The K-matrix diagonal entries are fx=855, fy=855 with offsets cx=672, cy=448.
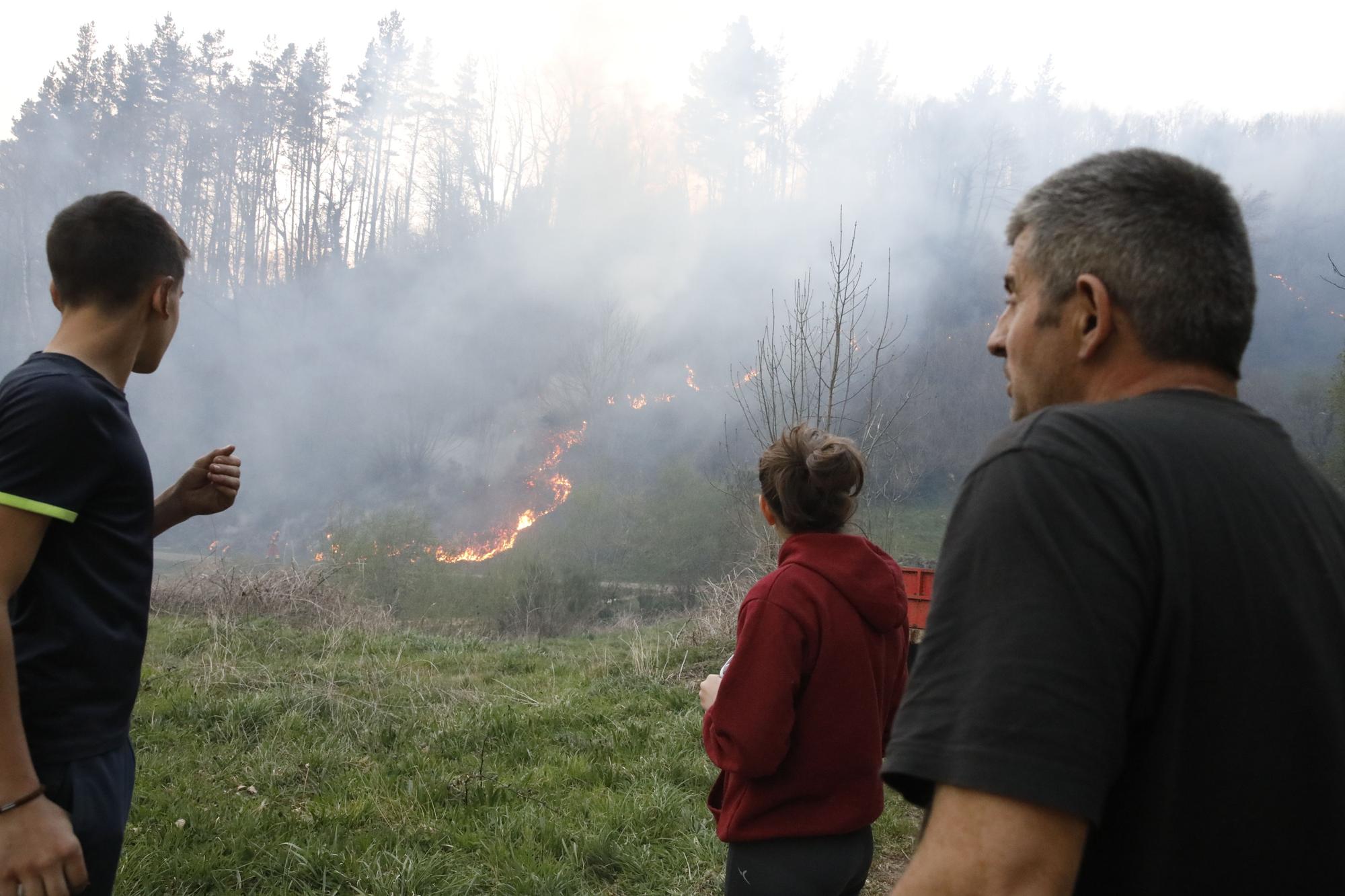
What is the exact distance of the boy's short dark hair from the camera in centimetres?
197

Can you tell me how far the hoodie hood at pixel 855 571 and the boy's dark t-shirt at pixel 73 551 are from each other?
157 cm

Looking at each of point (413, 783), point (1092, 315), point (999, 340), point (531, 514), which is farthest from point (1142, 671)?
point (531, 514)

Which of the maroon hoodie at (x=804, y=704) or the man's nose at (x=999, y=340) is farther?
the maroon hoodie at (x=804, y=704)

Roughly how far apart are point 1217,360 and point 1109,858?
1.98ft

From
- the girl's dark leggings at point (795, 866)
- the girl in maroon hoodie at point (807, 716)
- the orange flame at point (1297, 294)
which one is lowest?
the girl's dark leggings at point (795, 866)

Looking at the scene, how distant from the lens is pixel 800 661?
2.22m

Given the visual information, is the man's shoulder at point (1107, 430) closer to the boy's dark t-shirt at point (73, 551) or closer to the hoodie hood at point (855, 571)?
the hoodie hood at point (855, 571)

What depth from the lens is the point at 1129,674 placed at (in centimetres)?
85

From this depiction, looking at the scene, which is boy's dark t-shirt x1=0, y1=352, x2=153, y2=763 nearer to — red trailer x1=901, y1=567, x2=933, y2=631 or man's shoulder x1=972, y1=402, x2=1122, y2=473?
man's shoulder x1=972, y1=402, x2=1122, y2=473

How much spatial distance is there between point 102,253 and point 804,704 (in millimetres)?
2029

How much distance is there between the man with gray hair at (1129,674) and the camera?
0.83 meters

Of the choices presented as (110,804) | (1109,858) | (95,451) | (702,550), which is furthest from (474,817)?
(702,550)

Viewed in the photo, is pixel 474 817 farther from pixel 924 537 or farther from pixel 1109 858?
pixel 924 537

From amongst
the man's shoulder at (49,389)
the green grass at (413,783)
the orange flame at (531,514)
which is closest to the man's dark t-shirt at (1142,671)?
the man's shoulder at (49,389)
